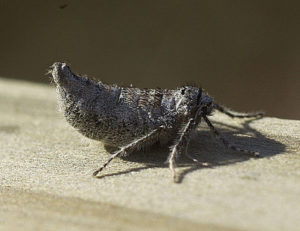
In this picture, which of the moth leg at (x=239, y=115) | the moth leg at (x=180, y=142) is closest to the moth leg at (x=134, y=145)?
the moth leg at (x=180, y=142)

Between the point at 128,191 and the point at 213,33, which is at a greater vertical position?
the point at 213,33

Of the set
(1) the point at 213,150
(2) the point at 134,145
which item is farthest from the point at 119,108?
(1) the point at 213,150

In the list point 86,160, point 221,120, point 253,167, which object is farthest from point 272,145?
point 86,160

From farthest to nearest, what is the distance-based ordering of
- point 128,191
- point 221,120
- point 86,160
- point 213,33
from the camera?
point 213,33, point 221,120, point 86,160, point 128,191

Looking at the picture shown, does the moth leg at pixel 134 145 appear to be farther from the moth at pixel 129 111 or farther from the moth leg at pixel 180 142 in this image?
the moth leg at pixel 180 142

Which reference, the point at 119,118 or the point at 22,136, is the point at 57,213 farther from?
the point at 22,136

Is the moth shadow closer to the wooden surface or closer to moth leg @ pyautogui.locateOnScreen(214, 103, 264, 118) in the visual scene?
the wooden surface
